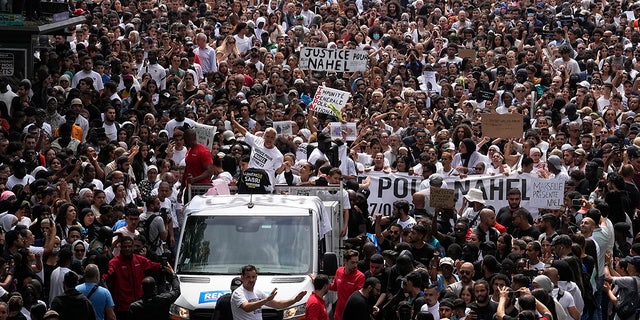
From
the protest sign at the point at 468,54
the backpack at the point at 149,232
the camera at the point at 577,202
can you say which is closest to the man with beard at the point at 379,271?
the backpack at the point at 149,232

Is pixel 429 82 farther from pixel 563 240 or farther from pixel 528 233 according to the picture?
pixel 563 240

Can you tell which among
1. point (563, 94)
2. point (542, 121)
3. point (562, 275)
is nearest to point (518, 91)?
point (563, 94)

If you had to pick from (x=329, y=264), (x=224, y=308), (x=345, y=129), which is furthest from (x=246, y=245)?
(x=345, y=129)

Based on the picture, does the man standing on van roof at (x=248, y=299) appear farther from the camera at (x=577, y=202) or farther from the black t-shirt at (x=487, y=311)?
the camera at (x=577, y=202)

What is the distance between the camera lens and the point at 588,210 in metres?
→ 22.5

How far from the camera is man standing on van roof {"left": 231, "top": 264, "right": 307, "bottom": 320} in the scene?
17.3 meters

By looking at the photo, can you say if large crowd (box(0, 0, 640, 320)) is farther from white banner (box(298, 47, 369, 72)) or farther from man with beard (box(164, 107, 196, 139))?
white banner (box(298, 47, 369, 72))

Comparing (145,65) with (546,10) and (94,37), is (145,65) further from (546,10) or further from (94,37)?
(546,10)

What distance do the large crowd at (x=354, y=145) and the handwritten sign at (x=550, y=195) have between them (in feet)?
0.54

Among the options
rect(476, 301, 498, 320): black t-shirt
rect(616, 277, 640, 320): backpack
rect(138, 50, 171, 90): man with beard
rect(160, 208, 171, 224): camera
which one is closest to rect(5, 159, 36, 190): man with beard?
rect(160, 208, 171, 224): camera

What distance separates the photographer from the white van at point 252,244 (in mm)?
18500

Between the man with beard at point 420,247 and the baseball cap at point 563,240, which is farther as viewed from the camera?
the man with beard at point 420,247

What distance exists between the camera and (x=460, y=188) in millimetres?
24688

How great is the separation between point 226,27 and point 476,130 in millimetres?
8702
